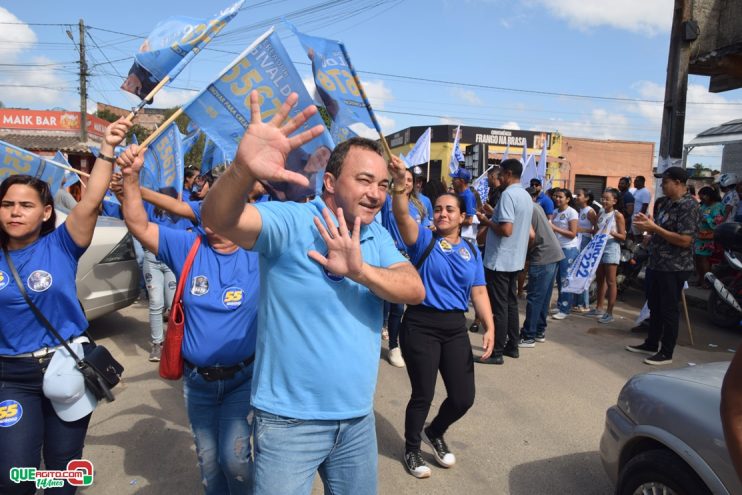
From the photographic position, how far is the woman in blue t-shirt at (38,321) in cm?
230

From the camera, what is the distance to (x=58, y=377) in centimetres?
231

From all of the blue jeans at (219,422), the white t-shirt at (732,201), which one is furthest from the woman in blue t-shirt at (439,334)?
the white t-shirt at (732,201)

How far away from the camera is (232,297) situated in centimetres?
254

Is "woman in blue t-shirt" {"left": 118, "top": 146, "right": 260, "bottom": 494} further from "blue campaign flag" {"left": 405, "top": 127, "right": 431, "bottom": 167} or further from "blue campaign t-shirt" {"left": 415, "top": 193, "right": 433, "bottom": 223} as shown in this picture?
"blue campaign flag" {"left": 405, "top": 127, "right": 431, "bottom": 167}

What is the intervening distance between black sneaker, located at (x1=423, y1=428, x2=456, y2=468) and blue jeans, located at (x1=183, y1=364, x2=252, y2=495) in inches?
58.5

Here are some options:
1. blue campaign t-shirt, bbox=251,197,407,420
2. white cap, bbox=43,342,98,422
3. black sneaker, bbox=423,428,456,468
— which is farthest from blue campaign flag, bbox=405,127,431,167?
blue campaign t-shirt, bbox=251,197,407,420

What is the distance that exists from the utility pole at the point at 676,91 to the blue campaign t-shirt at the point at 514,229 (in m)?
3.73

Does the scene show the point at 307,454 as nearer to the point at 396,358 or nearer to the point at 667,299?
the point at 396,358

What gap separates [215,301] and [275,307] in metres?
0.85

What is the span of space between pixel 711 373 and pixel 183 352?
2644 millimetres

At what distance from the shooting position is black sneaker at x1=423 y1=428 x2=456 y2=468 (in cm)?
346

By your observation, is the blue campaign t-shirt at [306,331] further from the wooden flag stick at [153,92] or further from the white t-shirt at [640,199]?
the white t-shirt at [640,199]

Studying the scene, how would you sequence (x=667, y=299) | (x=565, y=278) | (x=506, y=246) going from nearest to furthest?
(x=667, y=299) → (x=506, y=246) → (x=565, y=278)

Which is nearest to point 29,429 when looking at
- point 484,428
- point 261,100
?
point 261,100
